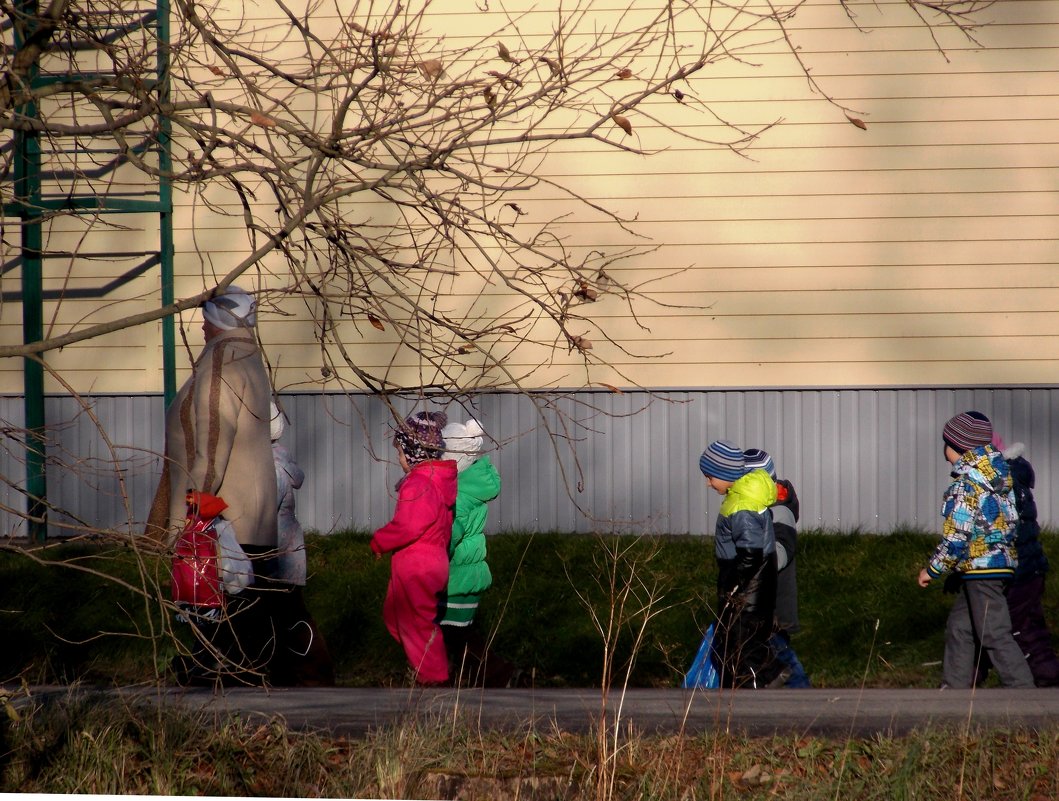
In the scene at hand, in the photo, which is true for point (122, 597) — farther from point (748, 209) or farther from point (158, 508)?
point (748, 209)

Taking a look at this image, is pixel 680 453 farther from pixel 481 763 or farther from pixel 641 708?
pixel 481 763

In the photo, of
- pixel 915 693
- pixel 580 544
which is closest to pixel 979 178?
pixel 580 544

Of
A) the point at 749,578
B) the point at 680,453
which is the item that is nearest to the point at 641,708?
the point at 749,578

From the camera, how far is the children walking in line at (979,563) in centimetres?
596

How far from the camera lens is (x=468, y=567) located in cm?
608

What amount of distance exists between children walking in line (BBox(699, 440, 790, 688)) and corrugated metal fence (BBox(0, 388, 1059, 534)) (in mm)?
4220

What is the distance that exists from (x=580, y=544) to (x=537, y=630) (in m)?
1.90

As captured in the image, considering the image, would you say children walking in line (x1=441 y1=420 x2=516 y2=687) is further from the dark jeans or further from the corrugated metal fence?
the corrugated metal fence

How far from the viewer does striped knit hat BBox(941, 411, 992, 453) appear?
6.14m

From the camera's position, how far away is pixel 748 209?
1037 centimetres

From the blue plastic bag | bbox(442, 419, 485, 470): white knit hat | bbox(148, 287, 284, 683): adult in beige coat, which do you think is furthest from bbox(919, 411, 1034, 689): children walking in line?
bbox(148, 287, 284, 683): adult in beige coat

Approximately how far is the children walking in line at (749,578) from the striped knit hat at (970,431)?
1.00 metres

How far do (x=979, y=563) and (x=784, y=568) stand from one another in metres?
0.92

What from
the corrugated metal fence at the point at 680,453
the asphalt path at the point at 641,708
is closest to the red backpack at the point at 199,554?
the asphalt path at the point at 641,708
